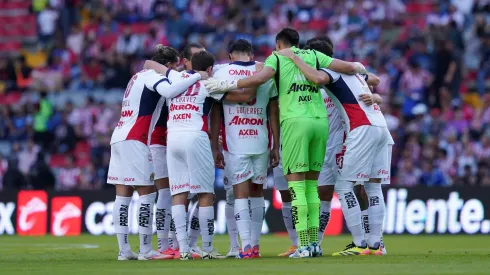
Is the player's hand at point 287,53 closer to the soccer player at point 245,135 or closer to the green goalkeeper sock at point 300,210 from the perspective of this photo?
the soccer player at point 245,135

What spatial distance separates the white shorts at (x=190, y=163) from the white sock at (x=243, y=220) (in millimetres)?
428

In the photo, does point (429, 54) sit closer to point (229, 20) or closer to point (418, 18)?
point (418, 18)

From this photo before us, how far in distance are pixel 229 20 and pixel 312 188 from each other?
63.8ft

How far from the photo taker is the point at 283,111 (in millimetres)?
13461

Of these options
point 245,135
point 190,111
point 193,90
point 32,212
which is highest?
point 193,90

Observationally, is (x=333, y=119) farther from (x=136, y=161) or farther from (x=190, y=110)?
(x=136, y=161)

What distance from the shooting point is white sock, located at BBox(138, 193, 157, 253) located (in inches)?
552

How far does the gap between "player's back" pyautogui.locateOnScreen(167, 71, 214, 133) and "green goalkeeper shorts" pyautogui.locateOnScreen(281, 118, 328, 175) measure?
1.06m

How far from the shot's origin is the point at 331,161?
1473 cm

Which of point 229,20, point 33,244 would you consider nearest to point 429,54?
point 229,20

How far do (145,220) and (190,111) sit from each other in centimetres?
164

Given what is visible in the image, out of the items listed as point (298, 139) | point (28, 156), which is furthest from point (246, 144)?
point (28, 156)

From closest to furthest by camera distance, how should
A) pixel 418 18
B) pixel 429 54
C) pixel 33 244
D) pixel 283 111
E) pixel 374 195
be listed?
pixel 283 111 → pixel 374 195 → pixel 33 244 → pixel 429 54 → pixel 418 18

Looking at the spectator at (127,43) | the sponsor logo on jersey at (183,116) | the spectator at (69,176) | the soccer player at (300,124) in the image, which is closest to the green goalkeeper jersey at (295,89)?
the soccer player at (300,124)
